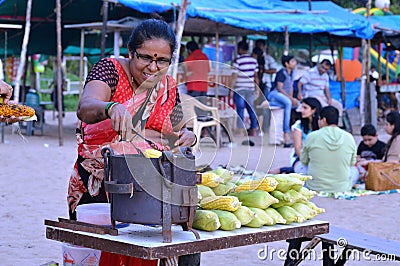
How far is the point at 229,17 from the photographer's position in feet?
40.3

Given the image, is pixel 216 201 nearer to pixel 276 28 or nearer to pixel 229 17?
A: pixel 229 17

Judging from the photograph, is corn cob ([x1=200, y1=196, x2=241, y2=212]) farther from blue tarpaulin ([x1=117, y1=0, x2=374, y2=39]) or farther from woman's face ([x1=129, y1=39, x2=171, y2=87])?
blue tarpaulin ([x1=117, y1=0, x2=374, y2=39])

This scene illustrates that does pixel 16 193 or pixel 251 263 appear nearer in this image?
pixel 251 263

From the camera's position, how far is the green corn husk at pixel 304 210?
3.37m

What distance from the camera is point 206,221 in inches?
116

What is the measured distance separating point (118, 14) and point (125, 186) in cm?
1147

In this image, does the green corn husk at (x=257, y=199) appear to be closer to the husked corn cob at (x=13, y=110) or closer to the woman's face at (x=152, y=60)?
the woman's face at (x=152, y=60)

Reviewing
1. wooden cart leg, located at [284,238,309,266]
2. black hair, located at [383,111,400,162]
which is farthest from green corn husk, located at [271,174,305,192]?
black hair, located at [383,111,400,162]

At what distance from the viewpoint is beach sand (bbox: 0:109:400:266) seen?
16.4ft

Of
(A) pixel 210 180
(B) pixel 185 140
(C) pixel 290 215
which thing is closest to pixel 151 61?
(B) pixel 185 140

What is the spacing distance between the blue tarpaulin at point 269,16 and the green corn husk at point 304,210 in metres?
8.10

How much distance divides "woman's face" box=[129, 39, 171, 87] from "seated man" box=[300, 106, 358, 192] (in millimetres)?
4604

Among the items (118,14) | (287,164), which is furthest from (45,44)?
(287,164)

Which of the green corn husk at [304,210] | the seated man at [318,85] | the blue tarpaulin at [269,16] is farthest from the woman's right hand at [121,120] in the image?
the seated man at [318,85]
